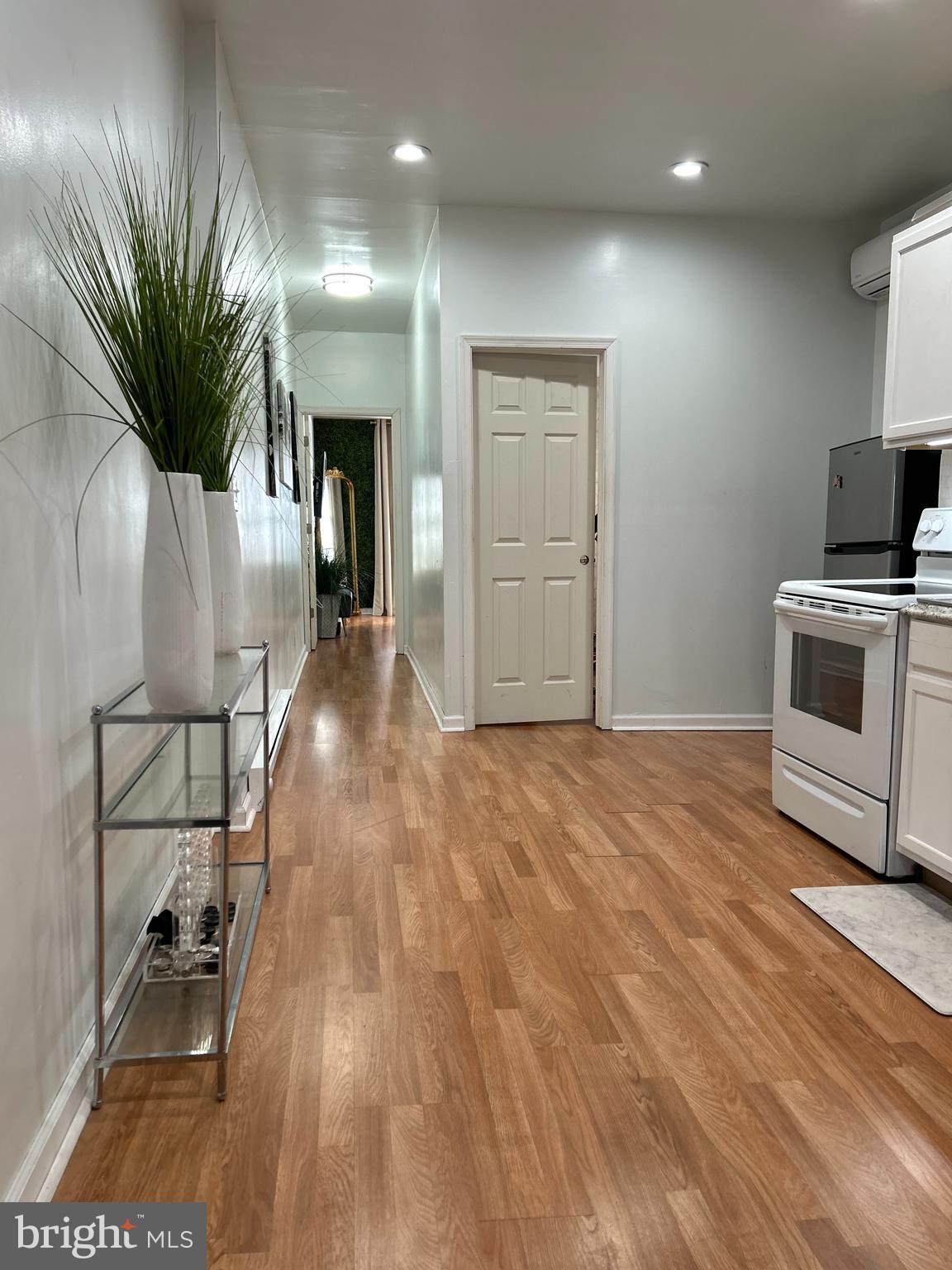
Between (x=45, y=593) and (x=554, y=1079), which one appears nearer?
(x=45, y=593)

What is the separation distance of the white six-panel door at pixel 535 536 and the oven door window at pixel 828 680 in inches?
71.2

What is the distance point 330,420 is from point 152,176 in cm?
833

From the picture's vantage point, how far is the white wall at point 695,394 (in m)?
4.48

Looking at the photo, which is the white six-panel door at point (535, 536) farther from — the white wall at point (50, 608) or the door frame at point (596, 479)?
the white wall at point (50, 608)

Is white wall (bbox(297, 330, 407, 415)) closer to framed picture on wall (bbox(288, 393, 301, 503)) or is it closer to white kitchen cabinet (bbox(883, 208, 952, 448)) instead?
framed picture on wall (bbox(288, 393, 301, 503))

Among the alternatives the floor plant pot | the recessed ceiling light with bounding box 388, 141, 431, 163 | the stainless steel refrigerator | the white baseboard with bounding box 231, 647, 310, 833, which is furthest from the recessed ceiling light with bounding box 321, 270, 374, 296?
the floor plant pot

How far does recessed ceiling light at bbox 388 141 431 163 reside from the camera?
12.3 feet

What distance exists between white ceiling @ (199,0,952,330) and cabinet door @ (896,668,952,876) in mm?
2128

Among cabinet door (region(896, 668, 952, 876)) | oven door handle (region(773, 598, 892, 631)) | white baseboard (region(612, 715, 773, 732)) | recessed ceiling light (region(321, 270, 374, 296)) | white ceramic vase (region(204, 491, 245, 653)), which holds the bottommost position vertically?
white baseboard (region(612, 715, 773, 732))

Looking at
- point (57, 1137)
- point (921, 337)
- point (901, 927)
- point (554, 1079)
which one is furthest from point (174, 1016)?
point (921, 337)

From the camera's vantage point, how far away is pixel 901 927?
2.39 m

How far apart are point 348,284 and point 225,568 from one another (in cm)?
417

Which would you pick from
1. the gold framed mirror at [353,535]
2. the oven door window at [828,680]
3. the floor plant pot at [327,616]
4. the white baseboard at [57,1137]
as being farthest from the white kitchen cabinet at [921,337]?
the gold framed mirror at [353,535]

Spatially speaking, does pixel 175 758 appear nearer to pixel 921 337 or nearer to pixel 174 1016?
pixel 174 1016
